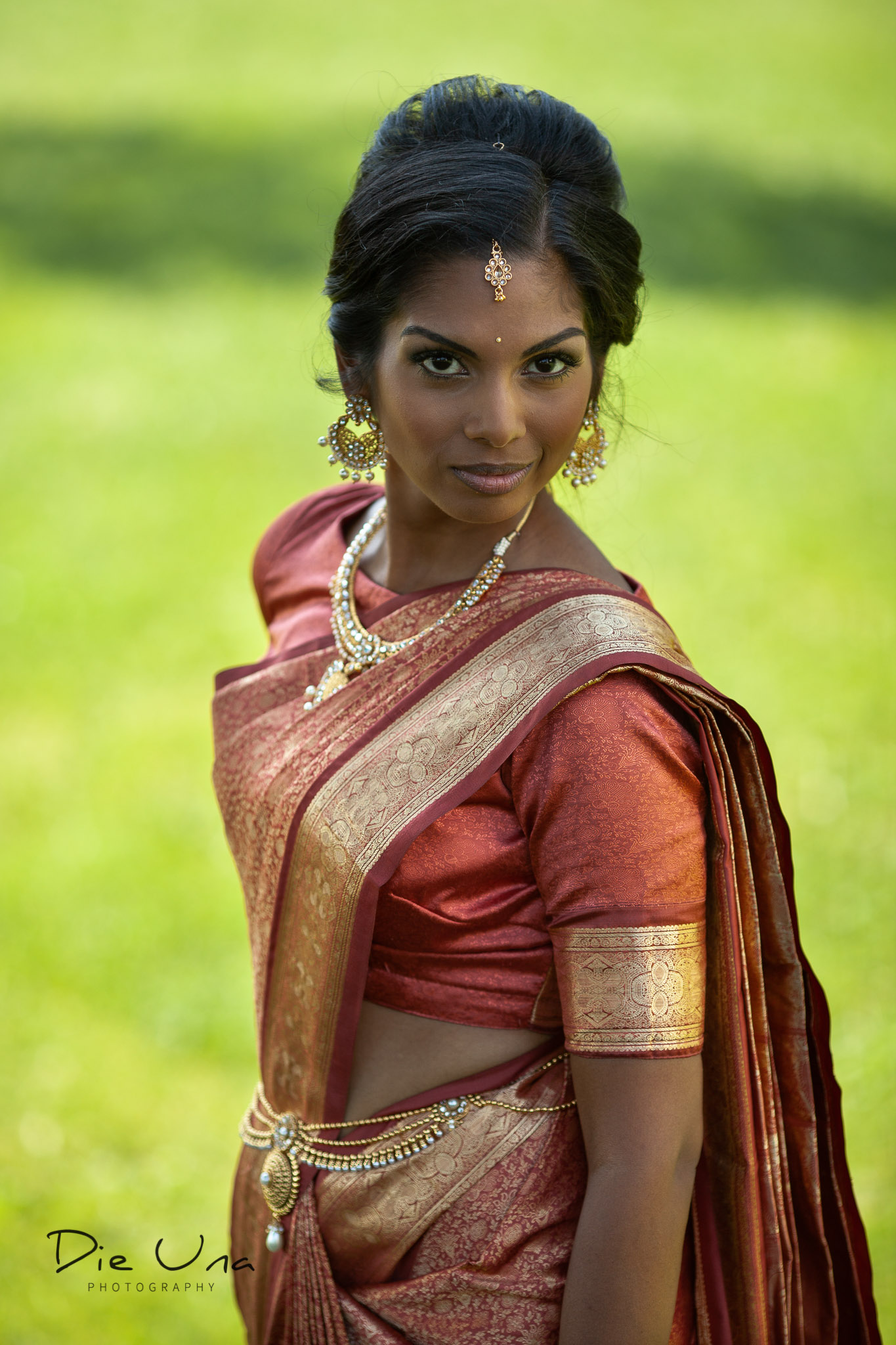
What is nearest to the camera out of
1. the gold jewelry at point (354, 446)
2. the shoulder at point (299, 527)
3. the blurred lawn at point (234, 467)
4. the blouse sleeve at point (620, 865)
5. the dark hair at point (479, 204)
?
→ the blouse sleeve at point (620, 865)

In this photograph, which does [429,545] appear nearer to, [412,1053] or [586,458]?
[586,458]

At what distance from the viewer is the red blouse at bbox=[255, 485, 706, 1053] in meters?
1.28

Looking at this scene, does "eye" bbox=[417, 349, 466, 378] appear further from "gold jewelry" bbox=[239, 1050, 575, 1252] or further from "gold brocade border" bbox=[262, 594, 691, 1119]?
"gold jewelry" bbox=[239, 1050, 575, 1252]

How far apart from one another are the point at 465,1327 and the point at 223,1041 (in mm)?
2156

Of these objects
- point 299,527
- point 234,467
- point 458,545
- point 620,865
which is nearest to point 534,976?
point 620,865

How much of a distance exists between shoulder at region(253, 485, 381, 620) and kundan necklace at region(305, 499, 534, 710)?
123 millimetres

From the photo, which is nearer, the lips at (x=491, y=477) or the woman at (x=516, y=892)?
the woman at (x=516, y=892)

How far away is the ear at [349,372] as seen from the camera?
1.58 metres

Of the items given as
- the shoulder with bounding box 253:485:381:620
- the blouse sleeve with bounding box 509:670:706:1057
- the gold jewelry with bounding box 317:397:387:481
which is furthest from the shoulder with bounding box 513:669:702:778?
the shoulder with bounding box 253:485:381:620

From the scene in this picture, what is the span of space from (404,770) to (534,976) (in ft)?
0.90

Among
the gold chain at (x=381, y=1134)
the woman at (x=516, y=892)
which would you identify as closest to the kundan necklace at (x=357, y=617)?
the woman at (x=516, y=892)

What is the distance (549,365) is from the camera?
55.7 inches

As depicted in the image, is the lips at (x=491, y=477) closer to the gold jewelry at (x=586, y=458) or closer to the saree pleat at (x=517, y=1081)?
the saree pleat at (x=517, y=1081)

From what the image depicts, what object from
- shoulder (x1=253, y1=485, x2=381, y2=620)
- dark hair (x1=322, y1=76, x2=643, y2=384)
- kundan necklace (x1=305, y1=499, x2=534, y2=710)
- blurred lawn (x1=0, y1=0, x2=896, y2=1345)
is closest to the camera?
dark hair (x1=322, y1=76, x2=643, y2=384)
